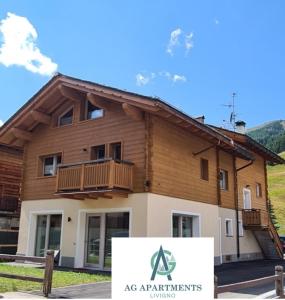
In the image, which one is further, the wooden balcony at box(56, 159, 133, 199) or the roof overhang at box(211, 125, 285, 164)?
the roof overhang at box(211, 125, 285, 164)

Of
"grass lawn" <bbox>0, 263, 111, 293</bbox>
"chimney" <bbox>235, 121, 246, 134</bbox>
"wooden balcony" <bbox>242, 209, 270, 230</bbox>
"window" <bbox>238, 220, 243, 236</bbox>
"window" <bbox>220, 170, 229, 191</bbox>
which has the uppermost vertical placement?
"chimney" <bbox>235, 121, 246, 134</bbox>

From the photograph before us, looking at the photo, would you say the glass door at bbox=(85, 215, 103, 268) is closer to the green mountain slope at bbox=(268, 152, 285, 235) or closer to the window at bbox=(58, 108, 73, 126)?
the window at bbox=(58, 108, 73, 126)

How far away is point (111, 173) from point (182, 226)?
4537mm

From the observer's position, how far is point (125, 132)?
597 inches

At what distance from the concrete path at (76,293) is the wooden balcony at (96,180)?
3.74 metres

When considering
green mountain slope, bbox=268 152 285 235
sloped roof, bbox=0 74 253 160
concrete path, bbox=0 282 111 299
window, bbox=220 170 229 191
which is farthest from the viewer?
green mountain slope, bbox=268 152 285 235

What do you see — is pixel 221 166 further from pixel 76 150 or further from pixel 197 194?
pixel 76 150

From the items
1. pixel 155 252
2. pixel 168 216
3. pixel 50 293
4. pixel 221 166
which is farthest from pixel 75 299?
pixel 221 166

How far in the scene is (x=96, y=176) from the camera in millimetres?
14039

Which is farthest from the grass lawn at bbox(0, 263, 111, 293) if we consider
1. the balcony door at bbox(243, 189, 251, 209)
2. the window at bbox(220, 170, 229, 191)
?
the balcony door at bbox(243, 189, 251, 209)

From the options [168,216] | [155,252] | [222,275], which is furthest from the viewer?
[168,216]

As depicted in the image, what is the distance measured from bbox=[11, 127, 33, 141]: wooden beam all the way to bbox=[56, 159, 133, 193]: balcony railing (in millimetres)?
4191

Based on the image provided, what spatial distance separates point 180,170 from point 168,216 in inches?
80.6

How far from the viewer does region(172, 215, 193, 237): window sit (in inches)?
626
